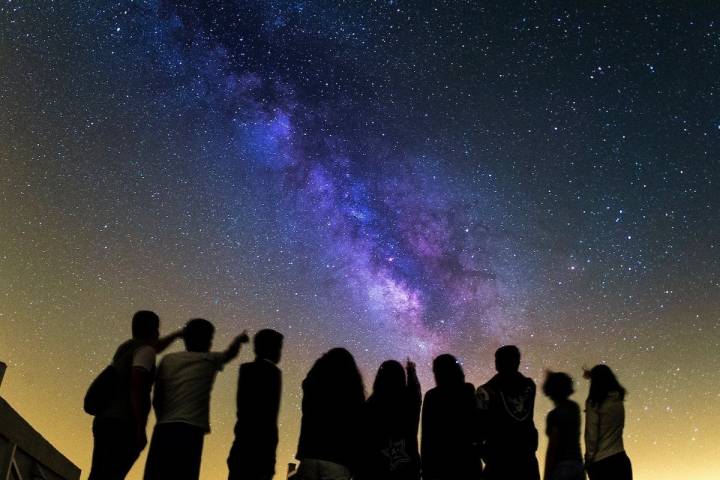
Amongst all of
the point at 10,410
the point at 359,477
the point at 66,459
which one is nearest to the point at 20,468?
the point at 10,410

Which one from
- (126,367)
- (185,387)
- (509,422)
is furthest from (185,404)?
(509,422)

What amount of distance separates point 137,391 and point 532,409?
10.1ft

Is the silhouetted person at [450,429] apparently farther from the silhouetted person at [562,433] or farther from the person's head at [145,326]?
the person's head at [145,326]

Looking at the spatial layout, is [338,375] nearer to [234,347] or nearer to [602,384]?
[234,347]

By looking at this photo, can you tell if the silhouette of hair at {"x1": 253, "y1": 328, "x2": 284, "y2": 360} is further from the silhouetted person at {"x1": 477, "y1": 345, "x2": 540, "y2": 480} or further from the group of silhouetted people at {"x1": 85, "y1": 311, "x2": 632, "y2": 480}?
the silhouetted person at {"x1": 477, "y1": 345, "x2": 540, "y2": 480}

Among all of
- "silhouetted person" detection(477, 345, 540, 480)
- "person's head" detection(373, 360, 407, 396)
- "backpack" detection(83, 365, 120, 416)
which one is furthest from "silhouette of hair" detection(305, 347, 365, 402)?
"backpack" detection(83, 365, 120, 416)

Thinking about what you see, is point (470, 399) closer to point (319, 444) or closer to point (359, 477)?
point (359, 477)

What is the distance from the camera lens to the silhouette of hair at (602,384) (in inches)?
196

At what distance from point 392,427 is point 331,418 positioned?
2.71 feet

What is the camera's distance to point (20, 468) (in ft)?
21.5

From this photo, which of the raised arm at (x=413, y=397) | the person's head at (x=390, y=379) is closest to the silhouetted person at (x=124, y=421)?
the person's head at (x=390, y=379)

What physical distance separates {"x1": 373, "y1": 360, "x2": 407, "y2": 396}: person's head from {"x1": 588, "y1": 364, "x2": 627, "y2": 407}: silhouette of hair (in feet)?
6.34

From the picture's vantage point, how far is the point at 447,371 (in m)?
4.46

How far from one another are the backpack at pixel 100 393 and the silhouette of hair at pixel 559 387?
355 cm
